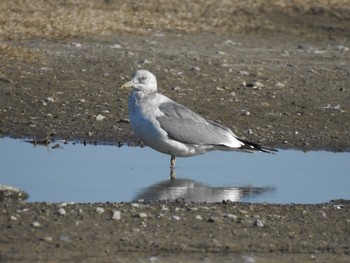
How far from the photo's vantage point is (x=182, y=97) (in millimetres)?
14555

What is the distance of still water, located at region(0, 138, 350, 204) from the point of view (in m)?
9.85

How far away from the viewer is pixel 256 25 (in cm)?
1967

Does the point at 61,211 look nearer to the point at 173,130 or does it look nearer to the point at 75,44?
the point at 173,130

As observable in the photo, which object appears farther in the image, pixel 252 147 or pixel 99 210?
pixel 252 147

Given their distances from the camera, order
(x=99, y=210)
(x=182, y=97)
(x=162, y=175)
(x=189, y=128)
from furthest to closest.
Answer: (x=182, y=97) → (x=189, y=128) → (x=162, y=175) → (x=99, y=210)

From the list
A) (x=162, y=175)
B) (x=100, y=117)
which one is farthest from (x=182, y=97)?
(x=162, y=175)

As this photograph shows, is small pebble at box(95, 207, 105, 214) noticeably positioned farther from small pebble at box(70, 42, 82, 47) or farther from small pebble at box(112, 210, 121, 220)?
small pebble at box(70, 42, 82, 47)

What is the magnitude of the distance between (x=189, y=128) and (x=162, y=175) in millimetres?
646

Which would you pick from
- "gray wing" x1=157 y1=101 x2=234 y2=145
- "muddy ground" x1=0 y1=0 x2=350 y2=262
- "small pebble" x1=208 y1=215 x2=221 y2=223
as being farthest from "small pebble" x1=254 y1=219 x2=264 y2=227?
"gray wing" x1=157 y1=101 x2=234 y2=145

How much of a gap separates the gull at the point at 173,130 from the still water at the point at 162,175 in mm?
205

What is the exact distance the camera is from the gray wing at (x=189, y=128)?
11.1m

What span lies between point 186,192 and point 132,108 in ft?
4.89

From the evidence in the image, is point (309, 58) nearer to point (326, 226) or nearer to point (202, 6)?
point (202, 6)

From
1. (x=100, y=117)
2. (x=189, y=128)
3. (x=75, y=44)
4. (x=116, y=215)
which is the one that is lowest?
(x=116, y=215)
